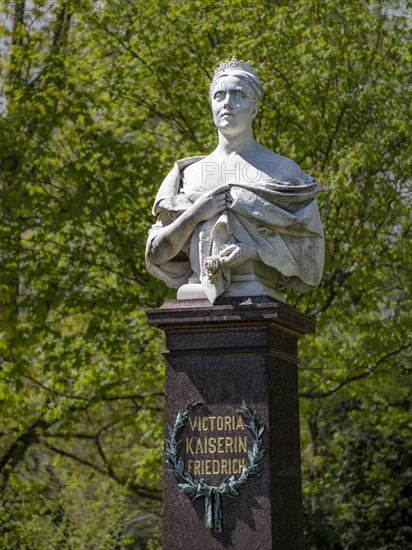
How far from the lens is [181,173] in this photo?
7938 mm

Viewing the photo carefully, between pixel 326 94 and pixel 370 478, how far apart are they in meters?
7.17

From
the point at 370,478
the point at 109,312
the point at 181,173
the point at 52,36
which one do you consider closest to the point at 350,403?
the point at 370,478

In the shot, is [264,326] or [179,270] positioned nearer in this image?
[264,326]

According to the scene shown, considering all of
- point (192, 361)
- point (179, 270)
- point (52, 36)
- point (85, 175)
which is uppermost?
point (52, 36)

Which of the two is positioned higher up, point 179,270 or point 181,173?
point 181,173

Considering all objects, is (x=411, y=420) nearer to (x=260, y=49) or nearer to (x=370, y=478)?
(x=370, y=478)

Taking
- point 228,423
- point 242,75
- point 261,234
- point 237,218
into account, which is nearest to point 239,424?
point 228,423

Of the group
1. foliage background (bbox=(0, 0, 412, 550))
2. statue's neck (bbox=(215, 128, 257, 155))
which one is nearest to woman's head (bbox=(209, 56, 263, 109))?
statue's neck (bbox=(215, 128, 257, 155))

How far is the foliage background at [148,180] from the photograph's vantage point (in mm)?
13445

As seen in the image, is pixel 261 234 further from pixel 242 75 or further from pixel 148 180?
pixel 148 180

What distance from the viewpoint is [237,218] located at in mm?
7324

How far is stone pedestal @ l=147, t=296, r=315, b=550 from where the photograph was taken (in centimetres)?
684

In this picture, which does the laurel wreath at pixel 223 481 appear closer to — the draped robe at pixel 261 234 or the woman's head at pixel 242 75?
the draped robe at pixel 261 234

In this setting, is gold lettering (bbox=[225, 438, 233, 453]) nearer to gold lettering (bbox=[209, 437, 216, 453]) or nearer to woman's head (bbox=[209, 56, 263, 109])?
gold lettering (bbox=[209, 437, 216, 453])
